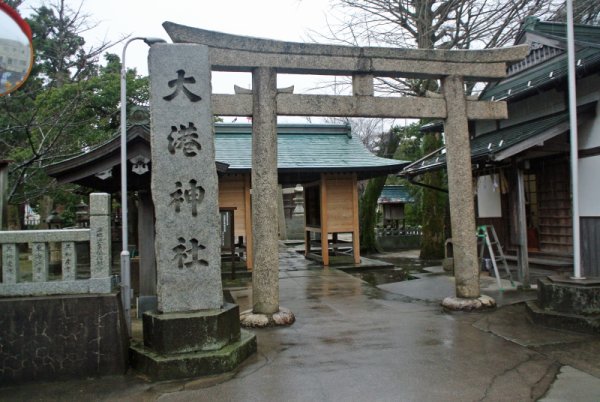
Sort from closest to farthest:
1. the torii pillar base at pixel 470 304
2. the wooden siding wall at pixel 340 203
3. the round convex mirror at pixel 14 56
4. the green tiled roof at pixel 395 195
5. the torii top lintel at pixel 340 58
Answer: the round convex mirror at pixel 14 56 → the torii top lintel at pixel 340 58 → the torii pillar base at pixel 470 304 → the wooden siding wall at pixel 340 203 → the green tiled roof at pixel 395 195

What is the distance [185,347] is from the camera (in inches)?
205

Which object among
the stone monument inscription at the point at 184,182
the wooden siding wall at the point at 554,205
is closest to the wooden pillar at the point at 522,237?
the wooden siding wall at the point at 554,205

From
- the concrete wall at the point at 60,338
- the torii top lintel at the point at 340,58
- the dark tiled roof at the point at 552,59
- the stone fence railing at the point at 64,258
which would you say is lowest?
the concrete wall at the point at 60,338

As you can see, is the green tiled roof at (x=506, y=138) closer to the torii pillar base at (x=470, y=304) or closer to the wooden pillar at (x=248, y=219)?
the torii pillar base at (x=470, y=304)

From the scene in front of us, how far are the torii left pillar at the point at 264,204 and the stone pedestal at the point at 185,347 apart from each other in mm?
1652

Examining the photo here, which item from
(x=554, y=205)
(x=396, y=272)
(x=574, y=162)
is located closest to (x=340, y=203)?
(x=396, y=272)

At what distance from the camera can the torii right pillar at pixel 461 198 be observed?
793cm

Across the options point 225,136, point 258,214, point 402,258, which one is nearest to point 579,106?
point 258,214

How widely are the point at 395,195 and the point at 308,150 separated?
11183 millimetres

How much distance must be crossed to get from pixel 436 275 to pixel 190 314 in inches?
341

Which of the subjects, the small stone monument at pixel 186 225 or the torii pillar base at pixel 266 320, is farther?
the torii pillar base at pixel 266 320

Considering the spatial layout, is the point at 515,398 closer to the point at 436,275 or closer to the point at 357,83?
the point at 357,83

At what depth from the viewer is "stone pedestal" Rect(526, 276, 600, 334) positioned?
634cm

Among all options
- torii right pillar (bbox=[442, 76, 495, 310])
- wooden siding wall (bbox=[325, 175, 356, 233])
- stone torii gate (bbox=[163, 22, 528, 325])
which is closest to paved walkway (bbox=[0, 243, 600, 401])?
torii right pillar (bbox=[442, 76, 495, 310])
